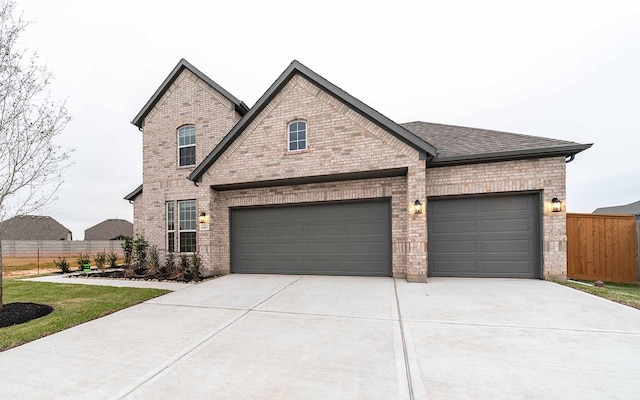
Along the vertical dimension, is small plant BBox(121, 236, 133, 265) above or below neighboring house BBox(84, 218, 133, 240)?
above

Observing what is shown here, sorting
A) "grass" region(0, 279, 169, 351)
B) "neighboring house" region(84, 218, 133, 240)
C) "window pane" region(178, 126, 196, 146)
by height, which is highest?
"window pane" region(178, 126, 196, 146)

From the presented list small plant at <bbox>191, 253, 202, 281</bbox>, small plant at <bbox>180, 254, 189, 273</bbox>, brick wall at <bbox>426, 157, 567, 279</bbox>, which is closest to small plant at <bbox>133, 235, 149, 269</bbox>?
small plant at <bbox>180, 254, 189, 273</bbox>

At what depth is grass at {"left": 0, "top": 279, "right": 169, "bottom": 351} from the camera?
4375 mm

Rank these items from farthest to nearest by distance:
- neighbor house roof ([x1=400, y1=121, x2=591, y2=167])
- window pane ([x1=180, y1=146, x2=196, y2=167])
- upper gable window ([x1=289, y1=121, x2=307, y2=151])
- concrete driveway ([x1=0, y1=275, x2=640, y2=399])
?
window pane ([x1=180, y1=146, x2=196, y2=167]) < upper gable window ([x1=289, y1=121, x2=307, y2=151]) < neighbor house roof ([x1=400, y1=121, x2=591, y2=167]) < concrete driveway ([x1=0, y1=275, x2=640, y2=399])

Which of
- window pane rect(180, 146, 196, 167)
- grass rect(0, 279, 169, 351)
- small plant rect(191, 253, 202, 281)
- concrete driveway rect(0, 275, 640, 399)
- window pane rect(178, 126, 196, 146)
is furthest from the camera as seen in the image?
window pane rect(178, 126, 196, 146)

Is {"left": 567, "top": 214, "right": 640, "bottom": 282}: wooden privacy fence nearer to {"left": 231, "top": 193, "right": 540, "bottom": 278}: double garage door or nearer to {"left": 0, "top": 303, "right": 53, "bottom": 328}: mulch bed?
{"left": 231, "top": 193, "right": 540, "bottom": 278}: double garage door

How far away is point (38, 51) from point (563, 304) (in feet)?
41.8

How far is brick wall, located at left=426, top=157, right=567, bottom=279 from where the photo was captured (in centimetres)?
767

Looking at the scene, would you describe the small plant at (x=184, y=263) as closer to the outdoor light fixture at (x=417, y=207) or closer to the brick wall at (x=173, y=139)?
the brick wall at (x=173, y=139)

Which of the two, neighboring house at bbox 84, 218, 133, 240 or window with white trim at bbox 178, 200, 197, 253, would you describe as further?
neighboring house at bbox 84, 218, 133, 240

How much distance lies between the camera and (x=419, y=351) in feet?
11.3

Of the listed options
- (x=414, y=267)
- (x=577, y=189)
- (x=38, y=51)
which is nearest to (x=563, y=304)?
(x=414, y=267)

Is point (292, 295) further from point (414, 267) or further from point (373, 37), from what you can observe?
point (373, 37)

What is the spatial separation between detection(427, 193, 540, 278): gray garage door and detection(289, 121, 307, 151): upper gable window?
5.01m
